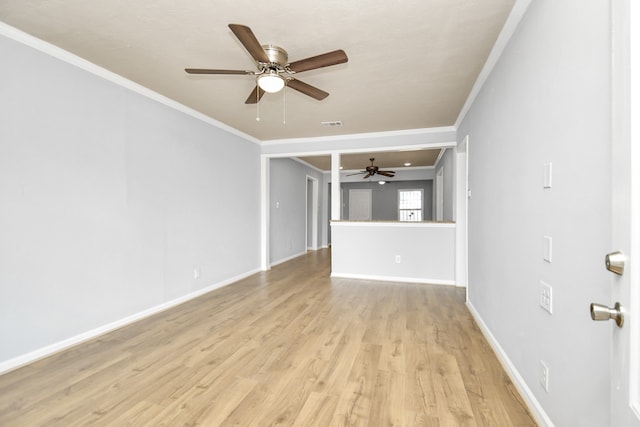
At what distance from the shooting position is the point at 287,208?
22.0ft

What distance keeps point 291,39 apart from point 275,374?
7.99 ft

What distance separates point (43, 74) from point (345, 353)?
10.6ft

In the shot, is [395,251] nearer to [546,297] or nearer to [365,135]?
[365,135]

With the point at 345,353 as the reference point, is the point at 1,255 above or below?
above

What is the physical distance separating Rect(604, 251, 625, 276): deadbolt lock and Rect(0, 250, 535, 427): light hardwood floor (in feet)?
4.25

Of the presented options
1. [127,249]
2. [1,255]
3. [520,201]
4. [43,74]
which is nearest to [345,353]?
[520,201]

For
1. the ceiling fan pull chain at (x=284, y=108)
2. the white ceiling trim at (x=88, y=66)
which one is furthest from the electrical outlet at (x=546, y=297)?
the white ceiling trim at (x=88, y=66)

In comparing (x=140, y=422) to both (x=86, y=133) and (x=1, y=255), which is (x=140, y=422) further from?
(x=86, y=133)

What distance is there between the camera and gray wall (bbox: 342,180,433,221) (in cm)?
901

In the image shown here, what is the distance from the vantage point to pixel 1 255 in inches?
80.2

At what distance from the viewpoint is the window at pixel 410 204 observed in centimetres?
917

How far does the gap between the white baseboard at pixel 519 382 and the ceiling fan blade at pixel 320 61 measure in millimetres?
2333

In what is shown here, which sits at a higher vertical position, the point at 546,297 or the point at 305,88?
the point at 305,88

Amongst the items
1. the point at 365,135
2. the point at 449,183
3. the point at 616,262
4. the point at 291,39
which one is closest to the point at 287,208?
the point at 365,135
